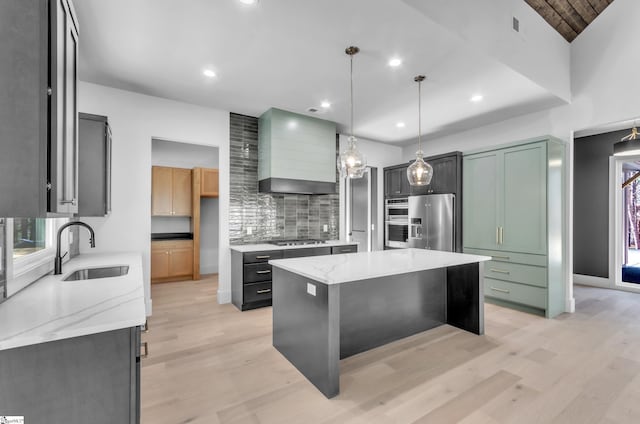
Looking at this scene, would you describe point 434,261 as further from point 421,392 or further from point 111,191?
point 111,191

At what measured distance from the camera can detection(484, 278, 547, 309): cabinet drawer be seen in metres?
3.66

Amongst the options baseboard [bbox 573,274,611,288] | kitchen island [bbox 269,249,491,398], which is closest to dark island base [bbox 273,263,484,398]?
kitchen island [bbox 269,249,491,398]

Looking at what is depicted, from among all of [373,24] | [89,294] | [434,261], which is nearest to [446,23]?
[373,24]

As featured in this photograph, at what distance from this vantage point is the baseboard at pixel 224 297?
4.12 m

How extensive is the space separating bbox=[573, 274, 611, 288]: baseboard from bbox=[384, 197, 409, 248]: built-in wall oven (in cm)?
325

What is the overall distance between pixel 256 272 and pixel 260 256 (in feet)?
0.70

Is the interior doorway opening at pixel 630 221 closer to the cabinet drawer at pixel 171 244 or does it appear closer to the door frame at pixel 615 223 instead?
the door frame at pixel 615 223

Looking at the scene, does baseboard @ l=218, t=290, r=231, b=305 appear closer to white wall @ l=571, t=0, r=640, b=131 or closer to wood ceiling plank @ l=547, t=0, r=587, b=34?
white wall @ l=571, t=0, r=640, b=131

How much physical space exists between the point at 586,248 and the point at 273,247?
5.59 metres

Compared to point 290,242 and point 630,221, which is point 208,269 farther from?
point 630,221

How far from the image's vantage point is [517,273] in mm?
3883

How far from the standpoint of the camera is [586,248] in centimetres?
529

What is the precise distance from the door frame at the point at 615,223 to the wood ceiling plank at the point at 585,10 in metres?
2.48

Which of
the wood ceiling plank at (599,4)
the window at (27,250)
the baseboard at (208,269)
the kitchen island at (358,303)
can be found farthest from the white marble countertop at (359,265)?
the baseboard at (208,269)
